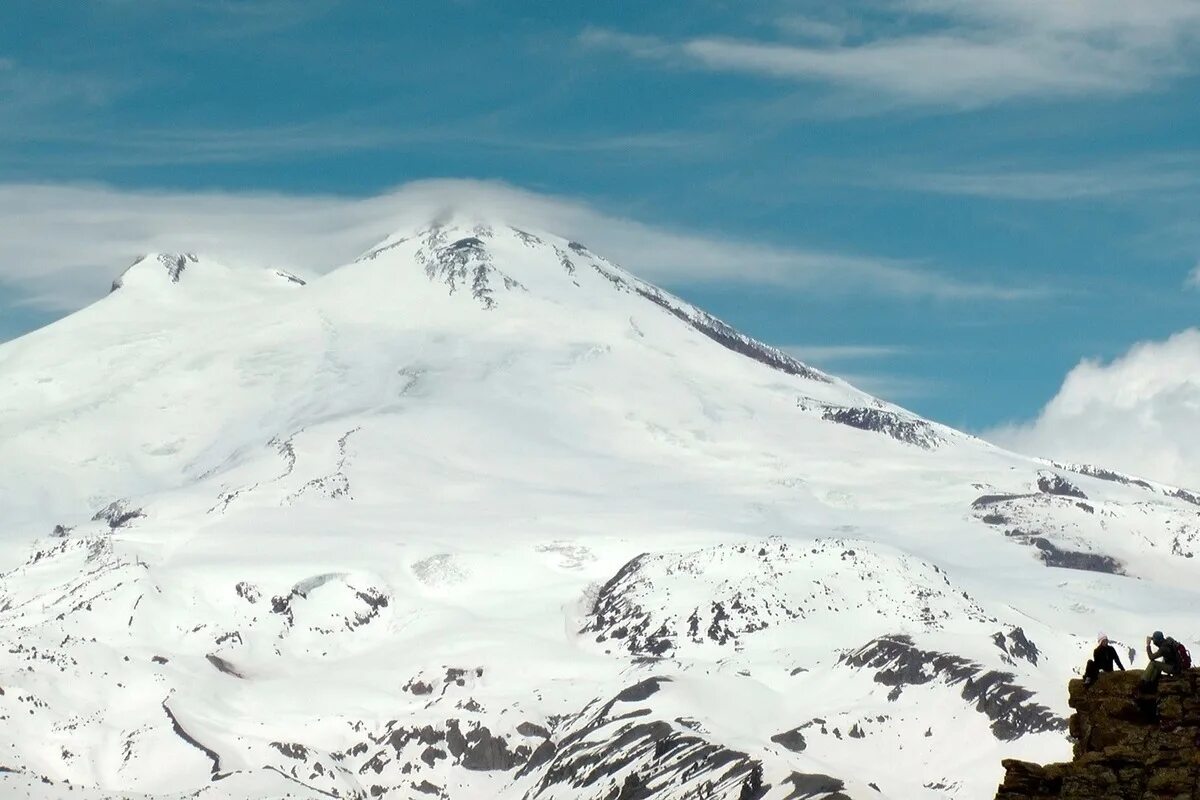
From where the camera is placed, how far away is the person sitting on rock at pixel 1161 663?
3553 centimetres

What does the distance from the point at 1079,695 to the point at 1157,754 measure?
2.23 meters

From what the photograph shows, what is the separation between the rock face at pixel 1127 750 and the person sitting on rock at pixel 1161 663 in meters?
0.13

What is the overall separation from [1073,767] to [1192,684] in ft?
7.47

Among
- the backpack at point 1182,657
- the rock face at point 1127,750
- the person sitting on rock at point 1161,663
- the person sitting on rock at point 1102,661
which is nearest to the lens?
the rock face at point 1127,750

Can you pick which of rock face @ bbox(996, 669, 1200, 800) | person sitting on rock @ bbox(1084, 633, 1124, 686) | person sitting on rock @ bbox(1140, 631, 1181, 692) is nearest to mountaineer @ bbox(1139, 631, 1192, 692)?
person sitting on rock @ bbox(1140, 631, 1181, 692)

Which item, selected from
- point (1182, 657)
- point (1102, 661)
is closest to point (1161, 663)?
point (1182, 657)

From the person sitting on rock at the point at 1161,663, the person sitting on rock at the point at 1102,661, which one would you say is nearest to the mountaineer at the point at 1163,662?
the person sitting on rock at the point at 1161,663

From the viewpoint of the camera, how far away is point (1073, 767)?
34.7 metres

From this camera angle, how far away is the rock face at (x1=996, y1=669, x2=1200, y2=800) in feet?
112

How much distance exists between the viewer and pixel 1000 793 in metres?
36.2

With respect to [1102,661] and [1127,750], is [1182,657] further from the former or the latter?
[1127,750]

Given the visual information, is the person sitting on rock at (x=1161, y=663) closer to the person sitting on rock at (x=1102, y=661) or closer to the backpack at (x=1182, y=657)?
the backpack at (x=1182, y=657)

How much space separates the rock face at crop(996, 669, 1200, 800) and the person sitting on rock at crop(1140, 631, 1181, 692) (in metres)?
0.13

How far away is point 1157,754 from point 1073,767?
118cm
